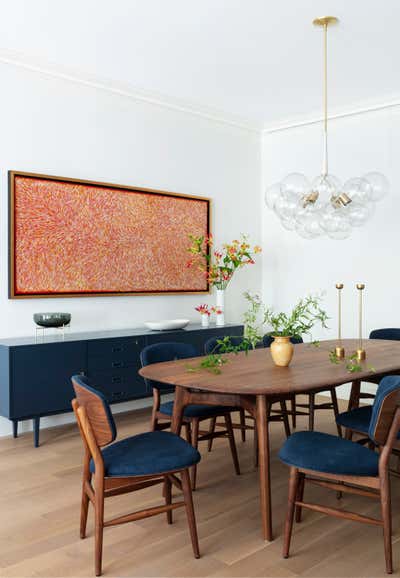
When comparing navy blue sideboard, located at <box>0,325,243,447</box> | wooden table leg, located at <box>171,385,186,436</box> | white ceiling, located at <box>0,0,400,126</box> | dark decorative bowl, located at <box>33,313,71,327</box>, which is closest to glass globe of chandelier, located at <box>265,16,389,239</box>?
white ceiling, located at <box>0,0,400,126</box>

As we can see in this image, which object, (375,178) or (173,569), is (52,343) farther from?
(375,178)

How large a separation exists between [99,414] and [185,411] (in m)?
1.18

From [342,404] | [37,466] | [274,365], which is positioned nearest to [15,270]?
[37,466]

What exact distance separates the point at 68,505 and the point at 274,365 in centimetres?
140

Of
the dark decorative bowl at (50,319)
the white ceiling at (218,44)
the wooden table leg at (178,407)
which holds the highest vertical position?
the white ceiling at (218,44)

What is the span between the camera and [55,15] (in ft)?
12.9

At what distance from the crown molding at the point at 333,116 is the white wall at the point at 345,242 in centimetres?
5

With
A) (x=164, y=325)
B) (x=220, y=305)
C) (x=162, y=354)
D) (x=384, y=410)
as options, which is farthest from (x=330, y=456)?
(x=220, y=305)

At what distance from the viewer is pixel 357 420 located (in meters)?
3.34

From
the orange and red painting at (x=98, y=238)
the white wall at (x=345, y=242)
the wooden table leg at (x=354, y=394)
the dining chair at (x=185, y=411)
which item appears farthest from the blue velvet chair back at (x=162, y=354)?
the white wall at (x=345, y=242)

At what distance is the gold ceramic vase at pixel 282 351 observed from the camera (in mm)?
3422

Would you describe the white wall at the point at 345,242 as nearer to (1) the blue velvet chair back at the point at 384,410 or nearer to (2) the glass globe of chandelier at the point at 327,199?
(2) the glass globe of chandelier at the point at 327,199

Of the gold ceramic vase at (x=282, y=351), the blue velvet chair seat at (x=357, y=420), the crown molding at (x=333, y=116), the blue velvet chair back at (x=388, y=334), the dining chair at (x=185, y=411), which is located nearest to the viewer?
the blue velvet chair seat at (x=357, y=420)

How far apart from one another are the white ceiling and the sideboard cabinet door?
2.25 metres
